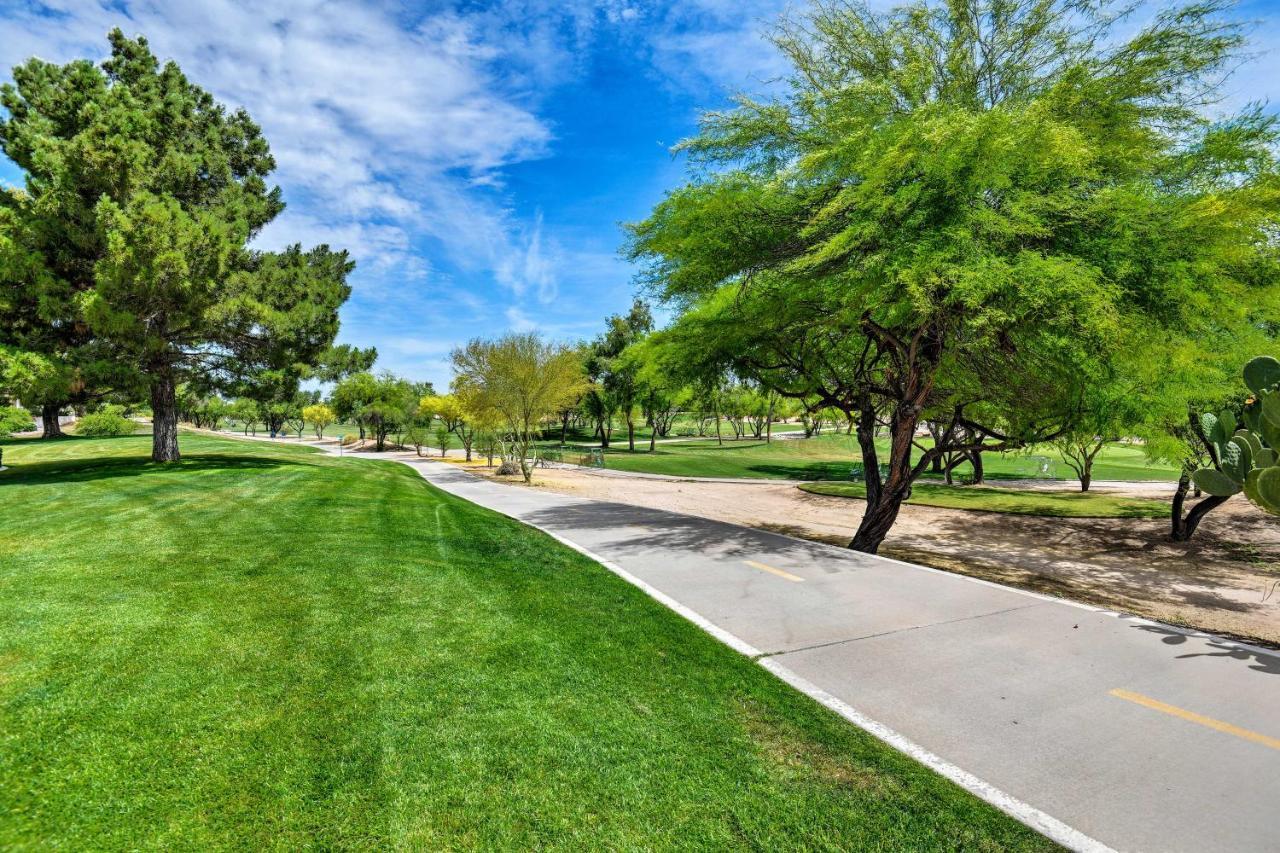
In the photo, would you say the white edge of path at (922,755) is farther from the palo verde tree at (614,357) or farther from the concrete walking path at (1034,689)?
the palo verde tree at (614,357)

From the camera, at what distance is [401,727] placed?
352cm

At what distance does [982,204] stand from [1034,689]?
6492mm

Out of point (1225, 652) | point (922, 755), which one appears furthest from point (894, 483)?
point (922, 755)

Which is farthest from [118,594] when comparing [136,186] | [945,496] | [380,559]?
[945,496]

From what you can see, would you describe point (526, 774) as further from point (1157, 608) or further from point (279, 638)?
point (1157, 608)

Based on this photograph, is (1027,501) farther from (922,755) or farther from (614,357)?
(614,357)

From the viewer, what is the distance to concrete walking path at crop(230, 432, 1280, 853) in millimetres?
3029

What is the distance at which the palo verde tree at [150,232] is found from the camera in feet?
46.4

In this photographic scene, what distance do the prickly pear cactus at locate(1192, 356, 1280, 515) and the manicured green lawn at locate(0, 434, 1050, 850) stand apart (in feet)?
14.7

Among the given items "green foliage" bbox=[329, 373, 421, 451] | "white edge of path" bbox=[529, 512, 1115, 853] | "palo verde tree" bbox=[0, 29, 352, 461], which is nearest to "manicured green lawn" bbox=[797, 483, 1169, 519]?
"white edge of path" bbox=[529, 512, 1115, 853]

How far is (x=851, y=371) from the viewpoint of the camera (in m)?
14.5

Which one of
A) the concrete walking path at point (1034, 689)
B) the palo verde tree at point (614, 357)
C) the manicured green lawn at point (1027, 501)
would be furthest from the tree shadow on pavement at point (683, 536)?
the palo verde tree at point (614, 357)

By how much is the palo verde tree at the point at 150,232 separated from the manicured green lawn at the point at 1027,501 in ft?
79.1

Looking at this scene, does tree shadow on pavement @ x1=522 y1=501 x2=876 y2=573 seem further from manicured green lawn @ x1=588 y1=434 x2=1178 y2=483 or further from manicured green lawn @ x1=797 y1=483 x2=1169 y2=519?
manicured green lawn @ x1=588 y1=434 x2=1178 y2=483
